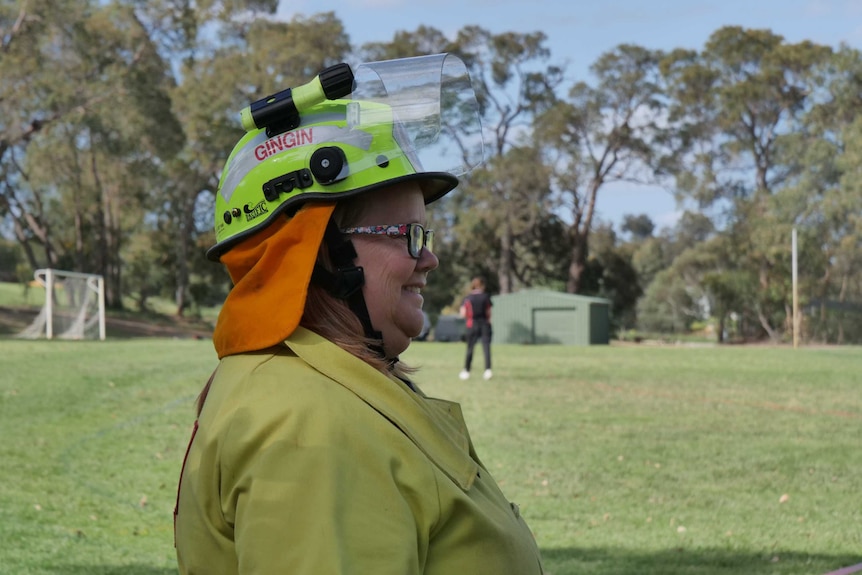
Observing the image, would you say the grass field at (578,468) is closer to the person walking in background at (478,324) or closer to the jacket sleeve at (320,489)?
the person walking in background at (478,324)

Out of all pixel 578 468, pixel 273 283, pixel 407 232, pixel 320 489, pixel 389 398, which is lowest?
pixel 578 468

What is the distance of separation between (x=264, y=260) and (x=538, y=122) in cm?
5702

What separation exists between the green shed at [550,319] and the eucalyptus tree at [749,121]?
47.1ft

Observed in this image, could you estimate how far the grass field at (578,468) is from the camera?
591 centimetres

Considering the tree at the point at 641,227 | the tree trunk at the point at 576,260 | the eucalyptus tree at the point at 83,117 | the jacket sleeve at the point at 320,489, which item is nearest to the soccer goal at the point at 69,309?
the eucalyptus tree at the point at 83,117

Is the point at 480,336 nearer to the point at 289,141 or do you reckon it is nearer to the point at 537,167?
the point at 289,141

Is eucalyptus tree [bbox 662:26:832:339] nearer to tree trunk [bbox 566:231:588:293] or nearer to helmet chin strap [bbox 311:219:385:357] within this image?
tree trunk [bbox 566:231:588:293]

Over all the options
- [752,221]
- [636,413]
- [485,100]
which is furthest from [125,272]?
[636,413]

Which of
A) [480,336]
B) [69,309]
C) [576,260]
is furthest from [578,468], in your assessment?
[576,260]

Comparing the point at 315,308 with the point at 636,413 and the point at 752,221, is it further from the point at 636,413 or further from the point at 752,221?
the point at 752,221

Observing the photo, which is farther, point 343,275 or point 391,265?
point 391,265

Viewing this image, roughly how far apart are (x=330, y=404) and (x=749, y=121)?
→ 61.3 m

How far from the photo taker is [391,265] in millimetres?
1994

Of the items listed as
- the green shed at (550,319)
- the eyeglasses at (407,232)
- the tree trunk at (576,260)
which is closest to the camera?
the eyeglasses at (407,232)
